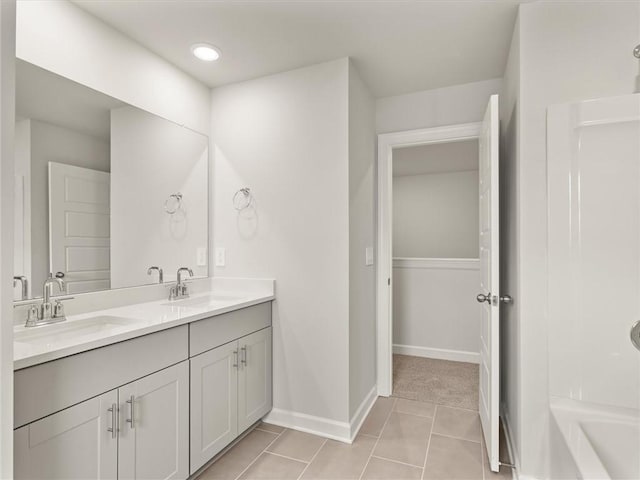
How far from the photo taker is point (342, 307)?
235cm

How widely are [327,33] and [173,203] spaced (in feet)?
4.75

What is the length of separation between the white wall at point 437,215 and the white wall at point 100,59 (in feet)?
11.5

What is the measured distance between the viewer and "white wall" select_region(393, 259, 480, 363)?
3.82 m

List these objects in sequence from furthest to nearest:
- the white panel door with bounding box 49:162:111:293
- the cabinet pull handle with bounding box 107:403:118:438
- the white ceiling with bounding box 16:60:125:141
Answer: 1. the white panel door with bounding box 49:162:111:293
2. the white ceiling with bounding box 16:60:125:141
3. the cabinet pull handle with bounding box 107:403:118:438

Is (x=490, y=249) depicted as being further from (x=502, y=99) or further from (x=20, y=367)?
(x=20, y=367)

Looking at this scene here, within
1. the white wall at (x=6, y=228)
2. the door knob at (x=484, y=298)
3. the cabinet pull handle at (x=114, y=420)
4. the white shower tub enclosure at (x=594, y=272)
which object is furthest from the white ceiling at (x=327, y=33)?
the cabinet pull handle at (x=114, y=420)

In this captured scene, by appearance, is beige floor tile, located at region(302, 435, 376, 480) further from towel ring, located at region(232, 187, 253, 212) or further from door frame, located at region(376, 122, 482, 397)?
towel ring, located at region(232, 187, 253, 212)

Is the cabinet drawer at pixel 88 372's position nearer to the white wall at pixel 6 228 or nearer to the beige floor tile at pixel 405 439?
the white wall at pixel 6 228

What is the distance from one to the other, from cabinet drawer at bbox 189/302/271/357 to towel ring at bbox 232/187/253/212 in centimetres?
73

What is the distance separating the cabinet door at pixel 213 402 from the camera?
1.86 m

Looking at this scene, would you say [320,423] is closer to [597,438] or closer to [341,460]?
[341,460]

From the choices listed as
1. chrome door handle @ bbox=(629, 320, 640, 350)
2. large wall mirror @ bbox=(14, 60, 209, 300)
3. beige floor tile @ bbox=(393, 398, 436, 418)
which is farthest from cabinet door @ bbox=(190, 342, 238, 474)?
chrome door handle @ bbox=(629, 320, 640, 350)

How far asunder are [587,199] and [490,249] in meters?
0.51

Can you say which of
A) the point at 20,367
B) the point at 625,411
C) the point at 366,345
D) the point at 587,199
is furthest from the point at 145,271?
the point at 625,411
